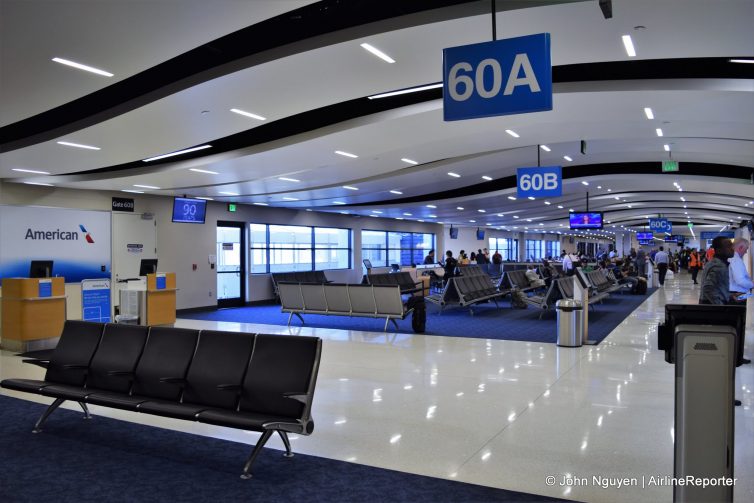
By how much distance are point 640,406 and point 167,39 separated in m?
5.97

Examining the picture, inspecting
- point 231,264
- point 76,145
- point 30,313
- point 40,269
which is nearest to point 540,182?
point 76,145

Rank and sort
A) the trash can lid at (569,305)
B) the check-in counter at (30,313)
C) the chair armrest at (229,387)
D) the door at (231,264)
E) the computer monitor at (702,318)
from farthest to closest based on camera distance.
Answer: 1. the door at (231,264)
2. the check-in counter at (30,313)
3. the trash can lid at (569,305)
4. the chair armrest at (229,387)
5. the computer monitor at (702,318)

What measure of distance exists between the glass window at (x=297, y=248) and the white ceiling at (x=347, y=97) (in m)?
5.16

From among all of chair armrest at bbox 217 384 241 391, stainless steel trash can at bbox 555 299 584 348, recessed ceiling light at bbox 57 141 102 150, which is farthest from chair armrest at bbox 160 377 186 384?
stainless steel trash can at bbox 555 299 584 348

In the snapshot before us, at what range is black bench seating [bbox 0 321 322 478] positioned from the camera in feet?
14.1

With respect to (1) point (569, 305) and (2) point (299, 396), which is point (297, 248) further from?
(2) point (299, 396)

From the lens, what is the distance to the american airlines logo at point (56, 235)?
13414 millimetres

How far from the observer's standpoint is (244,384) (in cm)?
457

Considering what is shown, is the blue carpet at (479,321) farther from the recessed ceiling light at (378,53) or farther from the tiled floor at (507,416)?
the recessed ceiling light at (378,53)

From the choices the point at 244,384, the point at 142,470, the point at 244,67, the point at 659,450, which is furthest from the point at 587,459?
the point at 244,67

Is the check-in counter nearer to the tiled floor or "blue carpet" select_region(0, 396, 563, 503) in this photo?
the tiled floor

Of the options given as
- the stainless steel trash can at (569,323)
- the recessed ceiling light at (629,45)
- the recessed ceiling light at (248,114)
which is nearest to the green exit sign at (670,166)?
the stainless steel trash can at (569,323)

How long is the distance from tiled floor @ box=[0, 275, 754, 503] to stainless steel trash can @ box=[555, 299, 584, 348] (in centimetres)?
26

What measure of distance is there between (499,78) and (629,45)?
2426 millimetres
